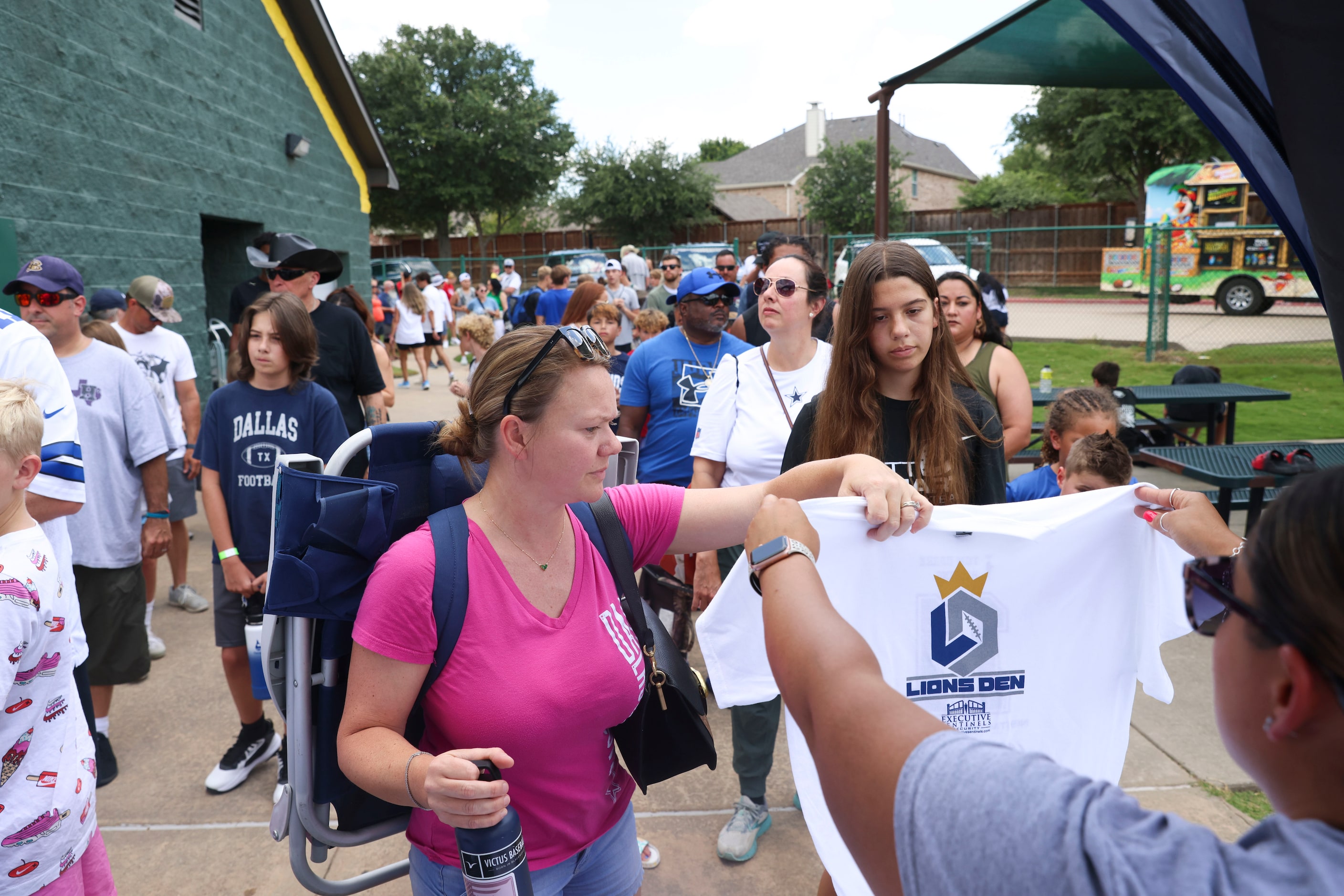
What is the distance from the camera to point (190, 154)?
8.85 m

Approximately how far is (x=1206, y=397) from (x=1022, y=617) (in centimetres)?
669

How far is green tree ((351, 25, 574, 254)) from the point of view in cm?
4372

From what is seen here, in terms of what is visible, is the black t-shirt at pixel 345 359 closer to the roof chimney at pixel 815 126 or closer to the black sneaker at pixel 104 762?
the black sneaker at pixel 104 762

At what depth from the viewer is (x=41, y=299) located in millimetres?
3703

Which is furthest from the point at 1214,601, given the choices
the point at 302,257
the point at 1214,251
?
the point at 1214,251

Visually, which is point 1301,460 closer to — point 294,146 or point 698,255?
point 294,146

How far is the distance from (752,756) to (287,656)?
1996 mm

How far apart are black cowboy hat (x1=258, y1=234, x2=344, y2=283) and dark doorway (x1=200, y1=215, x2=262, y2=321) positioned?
5770 millimetres

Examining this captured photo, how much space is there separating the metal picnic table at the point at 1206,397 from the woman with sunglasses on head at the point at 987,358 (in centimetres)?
321

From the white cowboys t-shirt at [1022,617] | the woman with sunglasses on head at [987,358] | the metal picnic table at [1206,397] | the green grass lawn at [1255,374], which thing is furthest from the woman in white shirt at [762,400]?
the green grass lawn at [1255,374]

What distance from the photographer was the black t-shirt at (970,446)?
106 inches

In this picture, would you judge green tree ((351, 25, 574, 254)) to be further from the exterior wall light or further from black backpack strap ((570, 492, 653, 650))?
black backpack strap ((570, 492, 653, 650))

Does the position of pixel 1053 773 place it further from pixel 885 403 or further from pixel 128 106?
pixel 128 106

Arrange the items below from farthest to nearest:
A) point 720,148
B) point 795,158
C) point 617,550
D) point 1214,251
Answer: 1. point 720,148
2. point 795,158
3. point 1214,251
4. point 617,550
